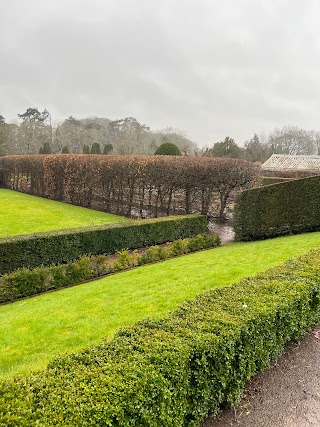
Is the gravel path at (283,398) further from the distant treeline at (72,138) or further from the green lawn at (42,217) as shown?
the distant treeline at (72,138)

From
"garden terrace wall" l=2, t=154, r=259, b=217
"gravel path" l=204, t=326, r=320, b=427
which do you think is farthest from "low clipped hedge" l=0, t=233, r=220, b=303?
"gravel path" l=204, t=326, r=320, b=427

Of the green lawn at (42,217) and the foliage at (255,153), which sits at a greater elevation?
the foliage at (255,153)

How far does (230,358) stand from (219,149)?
43.5 m

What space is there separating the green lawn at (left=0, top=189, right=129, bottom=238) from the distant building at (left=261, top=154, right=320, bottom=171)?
19392 mm

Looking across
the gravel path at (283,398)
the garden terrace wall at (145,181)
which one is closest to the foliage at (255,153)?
the garden terrace wall at (145,181)

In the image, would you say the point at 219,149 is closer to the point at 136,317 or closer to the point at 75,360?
the point at 136,317

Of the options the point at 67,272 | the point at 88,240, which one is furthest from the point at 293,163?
the point at 67,272

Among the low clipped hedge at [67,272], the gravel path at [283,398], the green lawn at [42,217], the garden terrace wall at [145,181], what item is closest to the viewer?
the gravel path at [283,398]

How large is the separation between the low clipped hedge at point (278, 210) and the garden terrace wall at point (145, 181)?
3.69 m

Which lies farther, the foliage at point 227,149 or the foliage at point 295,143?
the foliage at point 295,143

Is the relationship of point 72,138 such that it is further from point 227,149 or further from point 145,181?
point 145,181

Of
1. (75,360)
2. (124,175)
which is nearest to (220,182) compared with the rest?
(124,175)

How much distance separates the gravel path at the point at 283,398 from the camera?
347cm

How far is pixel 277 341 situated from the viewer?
4285 millimetres
